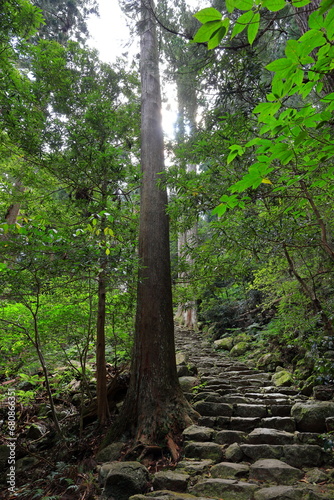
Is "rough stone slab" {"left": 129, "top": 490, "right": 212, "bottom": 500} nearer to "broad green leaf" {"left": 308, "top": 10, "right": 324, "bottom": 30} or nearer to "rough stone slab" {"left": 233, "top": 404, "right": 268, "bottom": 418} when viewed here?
"rough stone slab" {"left": 233, "top": 404, "right": 268, "bottom": 418}

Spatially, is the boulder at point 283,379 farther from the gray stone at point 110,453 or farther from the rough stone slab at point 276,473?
the gray stone at point 110,453

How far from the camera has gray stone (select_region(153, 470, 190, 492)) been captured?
255cm

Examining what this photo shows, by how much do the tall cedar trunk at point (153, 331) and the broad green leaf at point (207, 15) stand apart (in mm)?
2968

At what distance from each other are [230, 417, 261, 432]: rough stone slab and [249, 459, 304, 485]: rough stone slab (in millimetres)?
852

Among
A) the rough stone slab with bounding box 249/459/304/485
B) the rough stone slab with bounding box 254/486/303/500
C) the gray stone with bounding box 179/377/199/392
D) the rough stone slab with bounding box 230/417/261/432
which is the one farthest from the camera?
the gray stone with bounding box 179/377/199/392

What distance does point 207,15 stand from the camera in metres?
1.00

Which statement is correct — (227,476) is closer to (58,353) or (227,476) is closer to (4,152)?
(58,353)

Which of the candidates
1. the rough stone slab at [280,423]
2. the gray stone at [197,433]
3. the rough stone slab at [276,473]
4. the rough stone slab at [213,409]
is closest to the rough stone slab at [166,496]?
the rough stone slab at [276,473]

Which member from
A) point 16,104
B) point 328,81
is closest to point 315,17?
point 328,81

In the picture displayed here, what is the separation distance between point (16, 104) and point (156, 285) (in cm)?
350

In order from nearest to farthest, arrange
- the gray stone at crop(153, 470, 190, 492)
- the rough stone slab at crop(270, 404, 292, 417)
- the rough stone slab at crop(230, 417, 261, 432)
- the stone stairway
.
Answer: the stone stairway, the gray stone at crop(153, 470, 190, 492), the rough stone slab at crop(230, 417, 261, 432), the rough stone slab at crop(270, 404, 292, 417)

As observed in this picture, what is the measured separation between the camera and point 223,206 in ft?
5.84

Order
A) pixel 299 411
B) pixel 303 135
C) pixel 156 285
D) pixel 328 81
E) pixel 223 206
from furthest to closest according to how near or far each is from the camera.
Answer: pixel 156 285 → pixel 299 411 → pixel 328 81 → pixel 223 206 → pixel 303 135

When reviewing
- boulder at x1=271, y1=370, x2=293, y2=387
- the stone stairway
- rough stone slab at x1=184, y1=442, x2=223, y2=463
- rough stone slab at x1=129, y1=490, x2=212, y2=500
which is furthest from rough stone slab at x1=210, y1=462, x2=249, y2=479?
boulder at x1=271, y1=370, x2=293, y2=387
